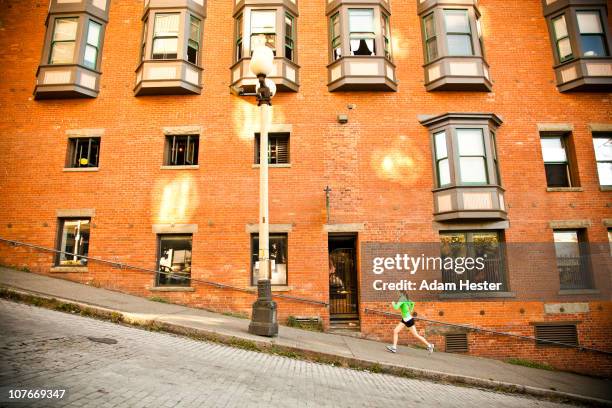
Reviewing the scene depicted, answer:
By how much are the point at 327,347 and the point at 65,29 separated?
1487 centimetres

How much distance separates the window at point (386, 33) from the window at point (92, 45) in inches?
433

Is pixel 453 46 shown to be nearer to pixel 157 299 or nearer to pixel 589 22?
pixel 589 22

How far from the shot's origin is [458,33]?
13.0 m

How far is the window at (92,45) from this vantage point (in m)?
13.1

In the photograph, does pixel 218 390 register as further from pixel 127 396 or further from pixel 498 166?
pixel 498 166

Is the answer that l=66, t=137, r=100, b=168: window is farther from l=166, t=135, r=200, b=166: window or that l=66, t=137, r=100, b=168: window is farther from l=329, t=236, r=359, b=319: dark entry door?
l=329, t=236, r=359, b=319: dark entry door

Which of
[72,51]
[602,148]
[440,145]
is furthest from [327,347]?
[72,51]

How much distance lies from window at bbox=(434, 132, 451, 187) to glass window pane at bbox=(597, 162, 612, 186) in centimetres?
571

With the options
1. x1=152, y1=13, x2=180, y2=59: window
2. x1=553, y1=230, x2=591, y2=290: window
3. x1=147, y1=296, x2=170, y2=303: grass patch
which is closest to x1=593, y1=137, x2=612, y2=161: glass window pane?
x1=553, y1=230, x2=591, y2=290: window

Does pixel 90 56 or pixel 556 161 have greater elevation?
pixel 90 56

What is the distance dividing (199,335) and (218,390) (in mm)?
3329

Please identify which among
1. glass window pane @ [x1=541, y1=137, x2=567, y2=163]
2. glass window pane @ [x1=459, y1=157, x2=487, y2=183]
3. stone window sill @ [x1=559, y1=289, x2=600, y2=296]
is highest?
glass window pane @ [x1=541, y1=137, x2=567, y2=163]

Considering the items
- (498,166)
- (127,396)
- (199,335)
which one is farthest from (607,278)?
(127,396)

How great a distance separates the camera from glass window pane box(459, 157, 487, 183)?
462 inches
